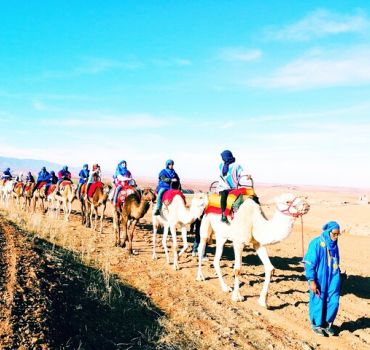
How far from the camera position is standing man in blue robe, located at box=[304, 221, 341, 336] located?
7090mm

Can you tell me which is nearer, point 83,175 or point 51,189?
point 83,175

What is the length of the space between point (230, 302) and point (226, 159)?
339 centimetres

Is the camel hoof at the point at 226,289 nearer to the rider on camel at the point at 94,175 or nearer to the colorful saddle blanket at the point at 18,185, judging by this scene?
the rider on camel at the point at 94,175

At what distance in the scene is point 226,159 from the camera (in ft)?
32.2

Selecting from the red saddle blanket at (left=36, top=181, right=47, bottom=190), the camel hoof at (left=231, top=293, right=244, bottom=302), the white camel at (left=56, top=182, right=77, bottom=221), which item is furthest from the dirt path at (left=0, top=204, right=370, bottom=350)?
the red saddle blanket at (left=36, top=181, right=47, bottom=190)

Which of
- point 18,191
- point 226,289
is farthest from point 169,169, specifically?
point 18,191

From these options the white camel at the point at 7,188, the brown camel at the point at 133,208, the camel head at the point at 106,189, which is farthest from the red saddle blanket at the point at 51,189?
the brown camel at the point at 133,208

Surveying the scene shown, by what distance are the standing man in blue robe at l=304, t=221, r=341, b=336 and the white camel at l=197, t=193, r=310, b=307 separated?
64 centimetres

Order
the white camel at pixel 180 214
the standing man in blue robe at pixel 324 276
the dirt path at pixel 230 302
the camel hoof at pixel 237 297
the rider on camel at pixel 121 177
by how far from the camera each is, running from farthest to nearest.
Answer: the rider on camel at pixel 121 177 → the white camel at pixel 180 214 → the camel hoof at pixel 237 297 → the standing man in blue robe at pixel 324 276 → the dirt path at pixel 230 302

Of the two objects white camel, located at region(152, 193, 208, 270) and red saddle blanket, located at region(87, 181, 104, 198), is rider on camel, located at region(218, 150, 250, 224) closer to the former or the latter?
white camel, located at region(152, 193, 208, 270)

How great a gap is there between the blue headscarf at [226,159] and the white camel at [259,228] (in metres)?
1.21

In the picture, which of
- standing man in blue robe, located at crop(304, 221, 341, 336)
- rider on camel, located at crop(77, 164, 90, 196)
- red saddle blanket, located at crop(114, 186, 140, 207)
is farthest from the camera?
rider on camel, located at crop(77, 164, 90, 196)

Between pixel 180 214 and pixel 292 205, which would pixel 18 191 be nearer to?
pixel 180 214

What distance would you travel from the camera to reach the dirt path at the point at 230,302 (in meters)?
6.70
